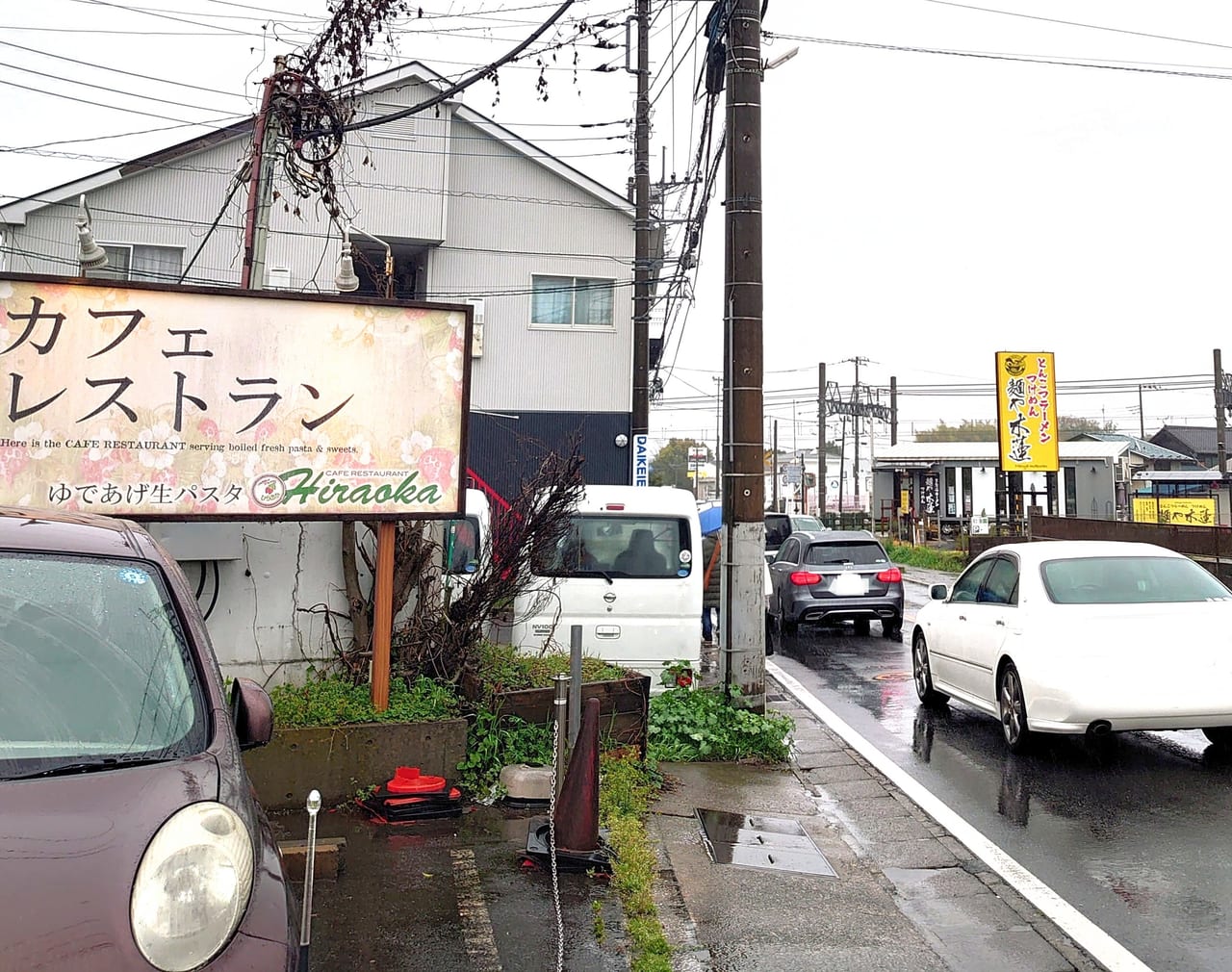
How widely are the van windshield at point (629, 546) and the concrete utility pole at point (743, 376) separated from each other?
0.58 m

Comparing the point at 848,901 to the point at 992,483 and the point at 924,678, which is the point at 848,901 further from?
the point at 992,483

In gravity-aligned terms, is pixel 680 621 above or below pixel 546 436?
below

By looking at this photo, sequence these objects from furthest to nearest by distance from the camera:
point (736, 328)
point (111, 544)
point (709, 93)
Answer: point (709, 93), point (736, 328), point (111, 544)

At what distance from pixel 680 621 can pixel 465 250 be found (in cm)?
1493

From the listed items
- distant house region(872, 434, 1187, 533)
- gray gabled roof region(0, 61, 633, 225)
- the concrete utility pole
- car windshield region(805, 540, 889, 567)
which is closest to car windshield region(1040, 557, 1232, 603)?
the concrete utility pole

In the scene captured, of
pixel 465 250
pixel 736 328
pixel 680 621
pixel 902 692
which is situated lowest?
pixel 902 692

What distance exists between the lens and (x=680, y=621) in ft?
29.9

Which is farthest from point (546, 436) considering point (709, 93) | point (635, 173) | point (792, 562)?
point (709, 93)

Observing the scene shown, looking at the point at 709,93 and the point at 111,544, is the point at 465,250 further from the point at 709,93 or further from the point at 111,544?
the point at 111,544

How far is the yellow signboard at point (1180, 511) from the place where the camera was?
27938mm

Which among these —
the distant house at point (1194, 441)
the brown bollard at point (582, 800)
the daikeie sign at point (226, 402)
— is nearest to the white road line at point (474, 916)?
the brown bollard at point (582, 800)

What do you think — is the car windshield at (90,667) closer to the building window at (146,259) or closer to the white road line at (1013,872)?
the white road line at (1013,872)

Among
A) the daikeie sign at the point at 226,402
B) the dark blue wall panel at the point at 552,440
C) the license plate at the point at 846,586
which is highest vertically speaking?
the dark blue wall panel at the point at 552,440

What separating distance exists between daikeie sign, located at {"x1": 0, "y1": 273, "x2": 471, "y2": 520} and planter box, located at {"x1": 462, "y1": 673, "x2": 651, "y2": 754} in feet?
4.27
